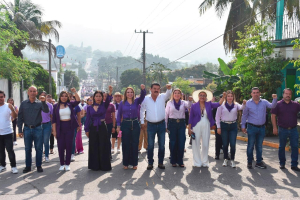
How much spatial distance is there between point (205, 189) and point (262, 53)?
31.3 feet

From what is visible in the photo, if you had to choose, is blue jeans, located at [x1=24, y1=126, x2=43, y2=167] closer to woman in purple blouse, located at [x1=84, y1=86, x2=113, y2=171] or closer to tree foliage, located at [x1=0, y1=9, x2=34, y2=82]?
woman in purple blouse, located at [x1=84, y1=86, x2=113, y2=171]

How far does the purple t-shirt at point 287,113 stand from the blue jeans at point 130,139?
331cm

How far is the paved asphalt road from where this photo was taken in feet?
20.3

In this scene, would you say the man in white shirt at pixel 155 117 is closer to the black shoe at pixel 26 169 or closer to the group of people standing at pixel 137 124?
the group of people standing at pixel 137 124

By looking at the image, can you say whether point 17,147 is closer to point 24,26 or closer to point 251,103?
point 251,103

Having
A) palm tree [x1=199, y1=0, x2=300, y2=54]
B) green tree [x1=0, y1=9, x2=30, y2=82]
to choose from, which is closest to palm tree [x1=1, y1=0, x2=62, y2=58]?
green tree [x1=0, y1=9, x2=30, y2=82]

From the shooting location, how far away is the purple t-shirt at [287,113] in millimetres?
8086

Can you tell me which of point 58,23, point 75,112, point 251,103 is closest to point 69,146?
point 75,112

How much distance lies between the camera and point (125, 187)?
6672mm

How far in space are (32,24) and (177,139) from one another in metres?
20.2

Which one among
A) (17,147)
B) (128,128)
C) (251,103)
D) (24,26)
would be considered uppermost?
(24,26)

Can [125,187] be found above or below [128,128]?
below

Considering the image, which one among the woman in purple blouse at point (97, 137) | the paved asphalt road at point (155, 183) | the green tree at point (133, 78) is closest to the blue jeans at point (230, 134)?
the paved asphalt road at point (155, 183)

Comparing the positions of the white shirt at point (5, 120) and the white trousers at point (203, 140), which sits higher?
the white shirt at point (5, 120)
